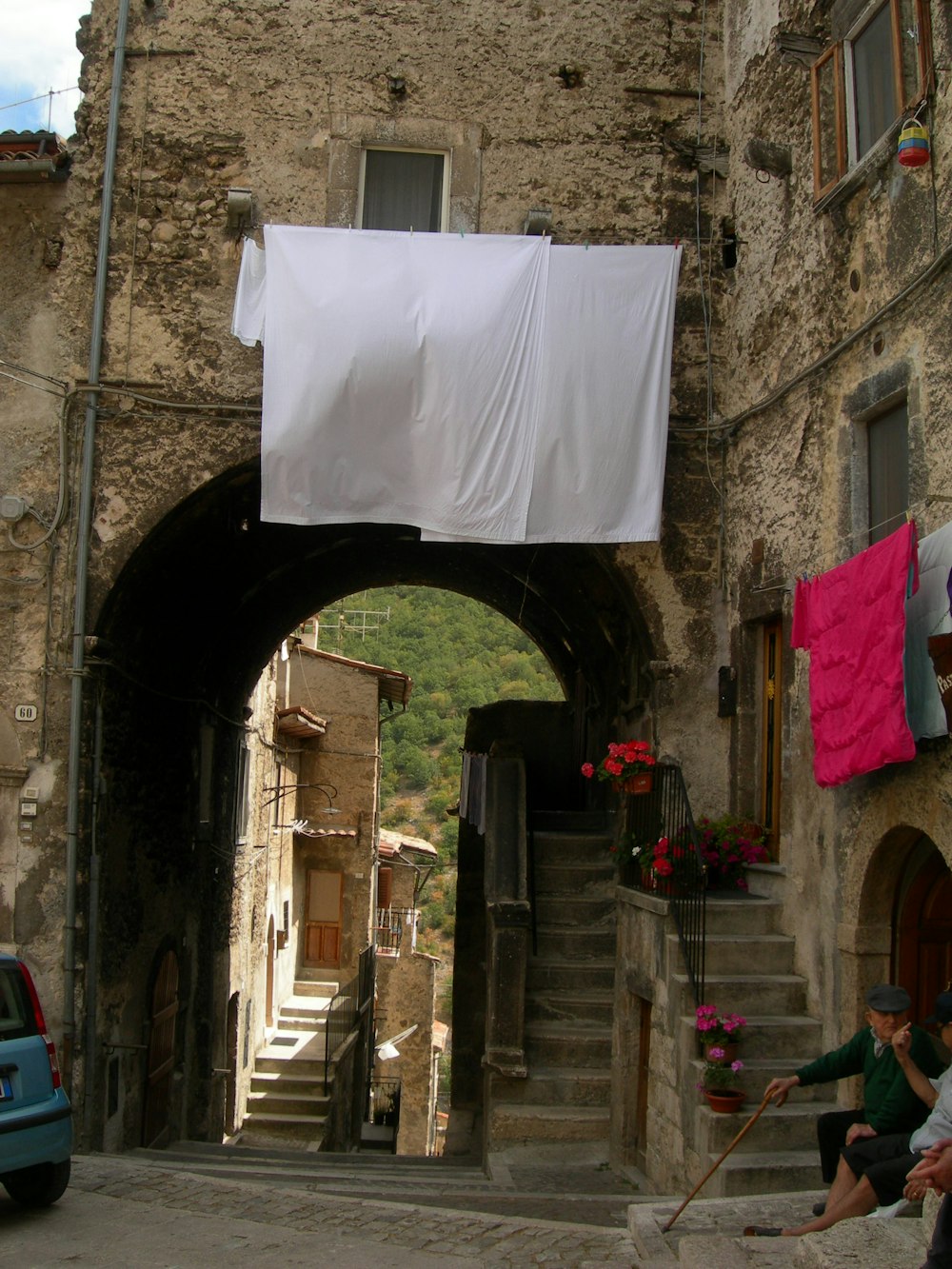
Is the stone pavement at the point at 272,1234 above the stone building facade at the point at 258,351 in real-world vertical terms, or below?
below

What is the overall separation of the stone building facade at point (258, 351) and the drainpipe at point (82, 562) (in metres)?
0.02

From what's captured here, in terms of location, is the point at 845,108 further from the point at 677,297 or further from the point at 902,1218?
the point at 902,1218

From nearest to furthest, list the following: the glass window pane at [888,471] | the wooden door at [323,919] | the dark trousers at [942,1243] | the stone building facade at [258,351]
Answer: the dark trousers at [942,1243] < the glass window pane at [888,471] < the stone building facade at [258,351] < the wooden door at [323,919]

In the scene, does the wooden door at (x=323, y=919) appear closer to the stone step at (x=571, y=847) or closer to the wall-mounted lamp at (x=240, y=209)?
the stone step at (x=571, y=847)

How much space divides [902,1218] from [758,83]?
8611 millimetres

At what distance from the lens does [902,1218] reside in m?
5.07

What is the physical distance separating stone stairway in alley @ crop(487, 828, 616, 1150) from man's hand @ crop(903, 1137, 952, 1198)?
18.9 feet

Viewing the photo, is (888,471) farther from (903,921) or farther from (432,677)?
(432,677)

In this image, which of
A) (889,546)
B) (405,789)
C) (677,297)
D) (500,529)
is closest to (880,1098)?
(889,546)

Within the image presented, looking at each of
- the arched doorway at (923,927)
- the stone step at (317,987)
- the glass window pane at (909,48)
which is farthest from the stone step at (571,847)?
the stone step at (317,987)

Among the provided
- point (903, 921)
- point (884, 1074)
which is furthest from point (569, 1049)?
point (884, 1074)

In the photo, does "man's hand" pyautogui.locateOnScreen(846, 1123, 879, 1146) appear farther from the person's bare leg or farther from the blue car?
the blue car

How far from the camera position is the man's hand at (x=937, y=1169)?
4.17 metres

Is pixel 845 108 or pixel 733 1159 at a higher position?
pixel 845 108
